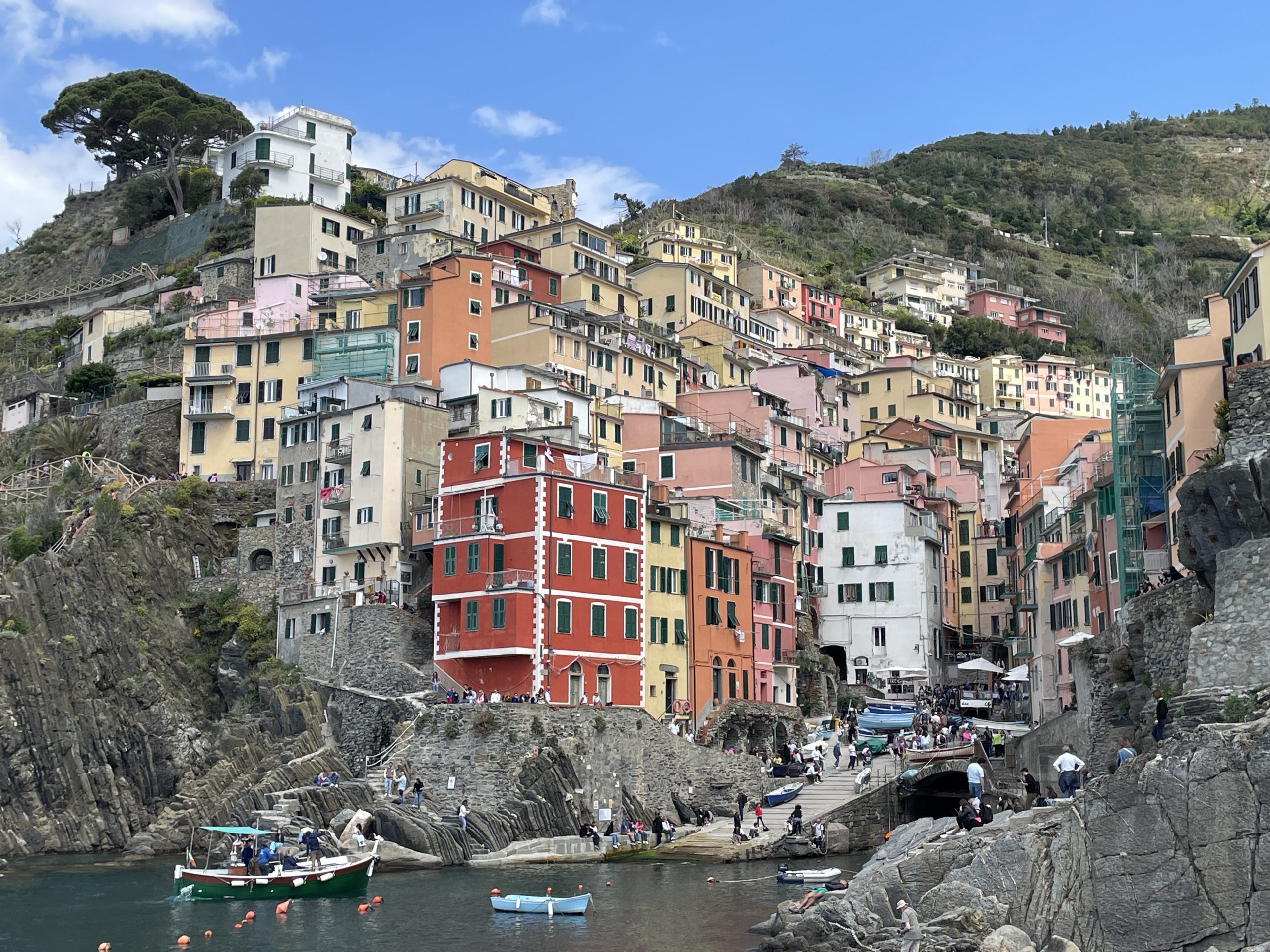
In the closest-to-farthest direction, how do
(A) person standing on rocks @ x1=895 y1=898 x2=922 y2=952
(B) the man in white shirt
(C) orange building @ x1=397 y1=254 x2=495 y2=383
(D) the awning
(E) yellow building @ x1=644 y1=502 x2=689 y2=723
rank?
(A) person standing on rocks @ x1=895 y1=898 x2=922 y2=952 < (B) the man in white shirt < (D) the awning < (E) yellow building @ x1=644 y1=502 x2=689 y2=723 < (C) orange building @ x1=397 y1=254 x2=495 y2=383

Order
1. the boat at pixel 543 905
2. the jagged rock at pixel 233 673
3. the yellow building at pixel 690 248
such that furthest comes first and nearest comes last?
the yellow building at pixel 690 248
the jagged rock at pixel 233 673
the boat at pixel 543 905

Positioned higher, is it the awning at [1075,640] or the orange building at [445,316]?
the orange building at [445,316]

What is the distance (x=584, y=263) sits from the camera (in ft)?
328

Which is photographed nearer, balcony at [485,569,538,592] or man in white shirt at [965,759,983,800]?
man in white shirt at [965,759,983,800]

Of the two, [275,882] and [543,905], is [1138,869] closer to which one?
[543,905]

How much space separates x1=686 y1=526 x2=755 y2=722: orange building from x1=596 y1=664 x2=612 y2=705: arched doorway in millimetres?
5546

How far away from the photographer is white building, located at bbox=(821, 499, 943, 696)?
85062mm

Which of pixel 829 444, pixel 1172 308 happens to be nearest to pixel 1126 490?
pixel 829 444

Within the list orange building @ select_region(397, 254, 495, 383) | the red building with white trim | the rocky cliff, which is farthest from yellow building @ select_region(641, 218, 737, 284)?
the rocky cliff

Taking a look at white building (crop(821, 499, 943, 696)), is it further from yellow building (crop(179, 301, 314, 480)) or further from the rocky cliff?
the rocky cliff

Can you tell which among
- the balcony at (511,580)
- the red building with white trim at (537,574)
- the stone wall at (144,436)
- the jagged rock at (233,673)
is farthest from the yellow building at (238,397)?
the balcony at (511,580)

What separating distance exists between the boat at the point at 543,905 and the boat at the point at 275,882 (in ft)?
22.0

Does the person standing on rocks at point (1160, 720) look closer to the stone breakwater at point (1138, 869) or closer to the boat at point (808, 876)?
the stone breakwater at point (1138, 869)

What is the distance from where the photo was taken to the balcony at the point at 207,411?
83.1 m
